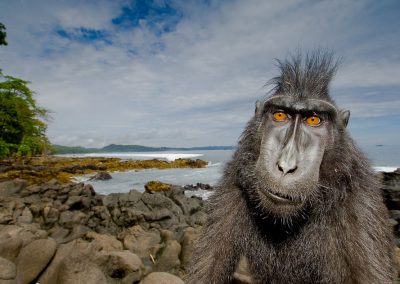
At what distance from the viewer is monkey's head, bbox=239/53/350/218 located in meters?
2.71

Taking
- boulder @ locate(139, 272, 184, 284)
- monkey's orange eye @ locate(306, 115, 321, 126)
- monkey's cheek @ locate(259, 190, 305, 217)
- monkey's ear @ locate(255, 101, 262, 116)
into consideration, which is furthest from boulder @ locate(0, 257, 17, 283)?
monkey's orange eye @ locate(306, 115, 321, 126)

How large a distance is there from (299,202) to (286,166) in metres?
0.34

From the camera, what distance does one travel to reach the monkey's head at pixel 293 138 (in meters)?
2.71

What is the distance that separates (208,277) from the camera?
3.38 meters

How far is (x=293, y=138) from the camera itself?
2.88m

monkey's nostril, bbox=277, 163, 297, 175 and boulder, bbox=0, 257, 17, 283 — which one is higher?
monkey's nostril, bbox=277, 163, 297, 175

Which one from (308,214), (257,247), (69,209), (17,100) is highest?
(17,100)

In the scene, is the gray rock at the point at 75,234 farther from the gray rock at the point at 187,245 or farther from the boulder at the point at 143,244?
the gray rock at the point at 187,245

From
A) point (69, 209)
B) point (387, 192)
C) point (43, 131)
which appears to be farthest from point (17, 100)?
point (387, 192)

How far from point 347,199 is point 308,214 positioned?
44cm

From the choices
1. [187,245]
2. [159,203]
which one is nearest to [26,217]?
[159,203]

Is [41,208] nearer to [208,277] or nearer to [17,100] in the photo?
[208,277]

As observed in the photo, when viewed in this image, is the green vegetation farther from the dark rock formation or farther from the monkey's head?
the monkey's head

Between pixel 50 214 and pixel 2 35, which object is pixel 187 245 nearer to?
pixel 50 214
